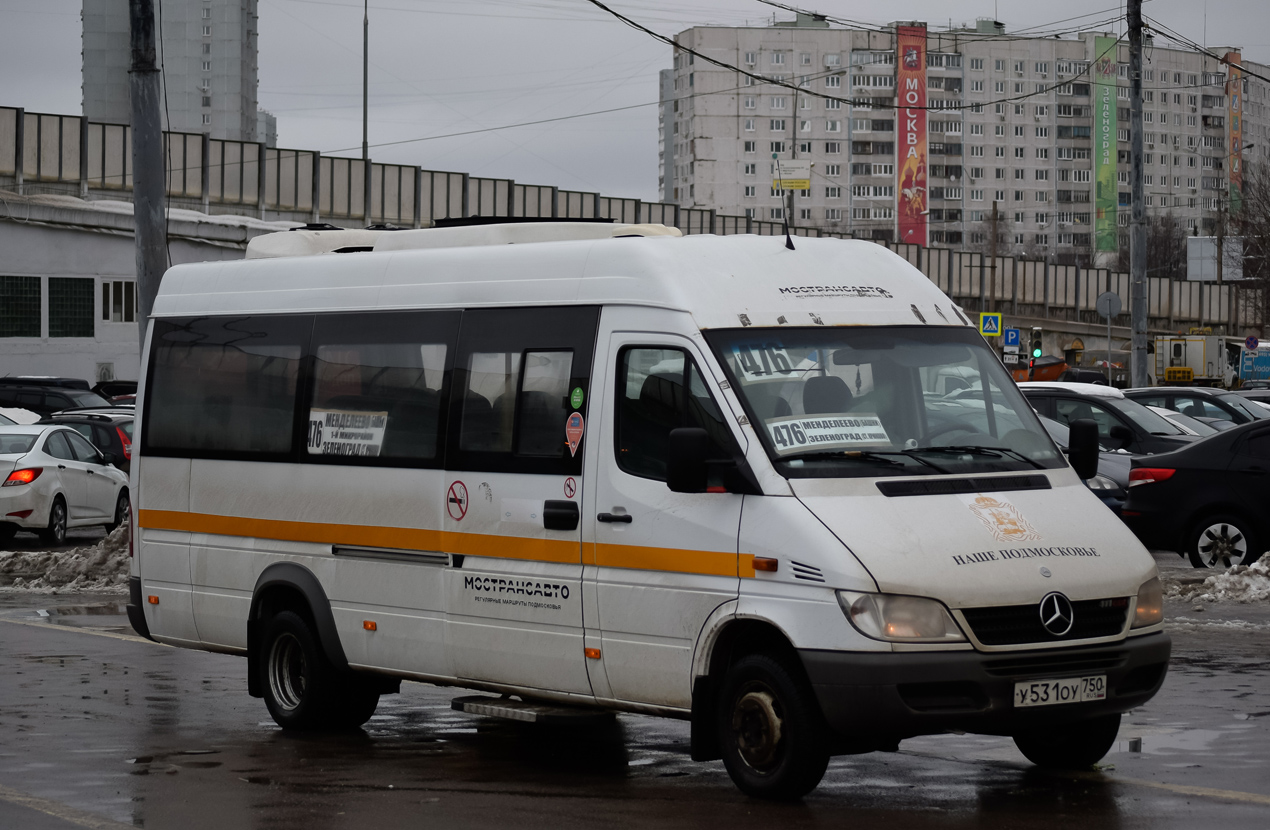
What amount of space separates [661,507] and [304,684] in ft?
9.70

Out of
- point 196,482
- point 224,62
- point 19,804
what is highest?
point 224,62

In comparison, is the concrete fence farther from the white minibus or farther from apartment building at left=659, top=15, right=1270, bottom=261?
apartment building at left=659, top=15, right=1270, bottom=261

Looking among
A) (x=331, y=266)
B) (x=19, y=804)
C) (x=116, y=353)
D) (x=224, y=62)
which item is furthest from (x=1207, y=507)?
(x=224, y=62)

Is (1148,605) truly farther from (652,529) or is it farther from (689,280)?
(689,280)

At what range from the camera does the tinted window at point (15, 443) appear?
73.2 feet

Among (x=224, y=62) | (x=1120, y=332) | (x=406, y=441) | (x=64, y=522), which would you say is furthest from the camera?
(x=224, y=62)

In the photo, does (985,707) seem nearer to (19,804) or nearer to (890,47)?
(19,804)

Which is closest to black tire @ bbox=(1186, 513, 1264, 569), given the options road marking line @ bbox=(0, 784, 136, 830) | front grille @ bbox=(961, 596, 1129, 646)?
front grille @ bbox=(961, 596, 1129, 646)

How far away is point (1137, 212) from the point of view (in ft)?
107

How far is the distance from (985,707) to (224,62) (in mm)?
150557

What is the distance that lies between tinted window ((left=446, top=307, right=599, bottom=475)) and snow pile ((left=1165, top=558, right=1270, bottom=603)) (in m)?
8.23

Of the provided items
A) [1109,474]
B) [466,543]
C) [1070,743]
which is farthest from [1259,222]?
[466,543]

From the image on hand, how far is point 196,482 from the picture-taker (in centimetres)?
1014

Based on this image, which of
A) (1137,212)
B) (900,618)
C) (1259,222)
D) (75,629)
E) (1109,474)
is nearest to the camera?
(900,618)
